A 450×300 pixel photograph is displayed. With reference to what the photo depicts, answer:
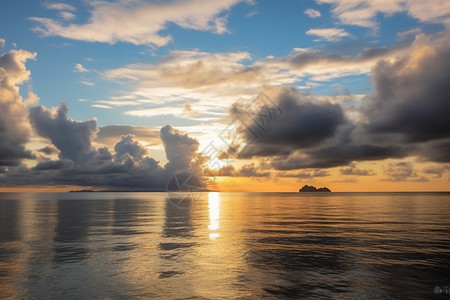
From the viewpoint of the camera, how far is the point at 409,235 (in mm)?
49750

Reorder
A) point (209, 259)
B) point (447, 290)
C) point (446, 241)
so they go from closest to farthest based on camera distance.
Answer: point (447, 290) → point (209, 259) → point (446, 241)

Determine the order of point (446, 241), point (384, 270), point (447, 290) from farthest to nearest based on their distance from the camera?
1. point (446, 241)
2. point (384, 270)
3. point (447, 290)

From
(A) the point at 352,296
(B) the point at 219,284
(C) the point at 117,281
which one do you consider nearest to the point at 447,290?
(A) the point at 352,296

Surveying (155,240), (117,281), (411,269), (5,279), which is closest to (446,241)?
(411,269)

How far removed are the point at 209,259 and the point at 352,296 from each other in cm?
1527

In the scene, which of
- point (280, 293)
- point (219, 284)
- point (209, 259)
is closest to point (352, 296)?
point (280, 293)

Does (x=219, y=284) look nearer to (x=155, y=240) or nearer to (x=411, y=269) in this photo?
(x=411, y=269)

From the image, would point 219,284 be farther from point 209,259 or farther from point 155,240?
point 155,240

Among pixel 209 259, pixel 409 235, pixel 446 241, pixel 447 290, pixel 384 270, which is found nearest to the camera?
pixel 447 290

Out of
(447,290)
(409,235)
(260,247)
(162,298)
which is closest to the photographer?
(162,298)

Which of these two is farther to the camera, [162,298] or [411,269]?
[411,269]

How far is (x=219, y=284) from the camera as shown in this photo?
2505 centimetres

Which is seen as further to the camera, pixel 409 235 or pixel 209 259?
pixel 409 235

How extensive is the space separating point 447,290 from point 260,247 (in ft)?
66.2
